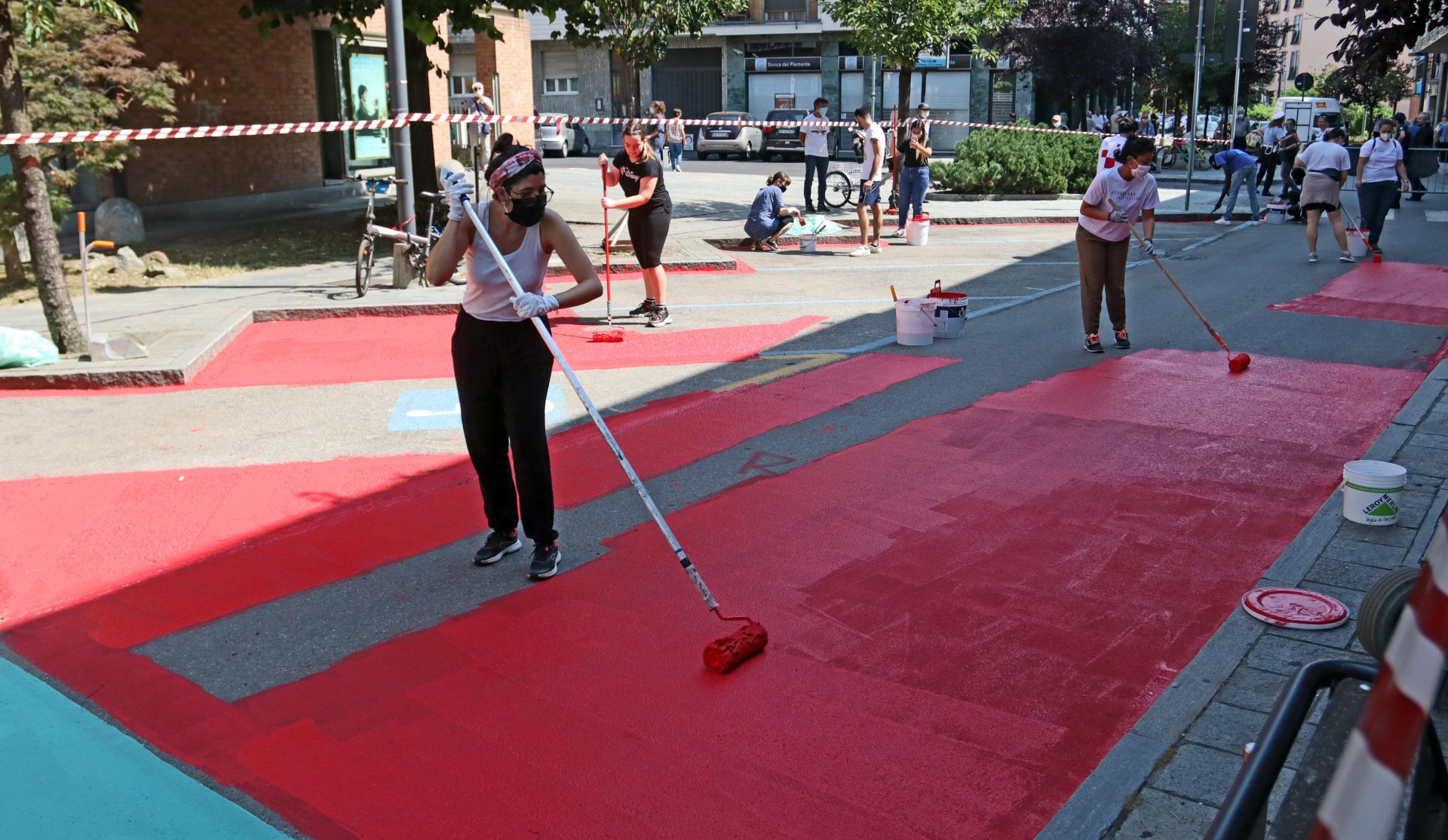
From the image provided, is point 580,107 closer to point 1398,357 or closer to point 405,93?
point 405,93

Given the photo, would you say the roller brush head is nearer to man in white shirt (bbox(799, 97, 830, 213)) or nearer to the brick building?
the brick building

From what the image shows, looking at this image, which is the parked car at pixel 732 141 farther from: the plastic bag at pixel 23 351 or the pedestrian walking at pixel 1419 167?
the plastic bag at pixel 23 351

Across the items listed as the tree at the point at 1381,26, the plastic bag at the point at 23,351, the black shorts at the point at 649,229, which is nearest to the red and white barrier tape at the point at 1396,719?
the tree at the point at 1381,26

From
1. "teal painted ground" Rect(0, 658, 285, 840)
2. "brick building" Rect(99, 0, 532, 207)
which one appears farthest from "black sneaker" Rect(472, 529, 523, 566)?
"brick building" Rect(99, 0, 532, 207)

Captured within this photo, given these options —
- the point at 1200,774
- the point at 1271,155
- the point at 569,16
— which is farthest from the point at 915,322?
the point at 1271,155

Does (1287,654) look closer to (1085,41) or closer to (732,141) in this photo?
(732,141)

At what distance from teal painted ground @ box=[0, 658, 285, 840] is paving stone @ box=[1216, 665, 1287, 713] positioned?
10.6 feet

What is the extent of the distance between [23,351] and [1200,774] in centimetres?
959

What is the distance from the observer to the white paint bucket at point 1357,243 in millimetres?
16323

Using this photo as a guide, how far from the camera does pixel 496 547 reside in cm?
599

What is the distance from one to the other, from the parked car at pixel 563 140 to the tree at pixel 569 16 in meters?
18.8

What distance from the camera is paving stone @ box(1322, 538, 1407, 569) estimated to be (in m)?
5.49

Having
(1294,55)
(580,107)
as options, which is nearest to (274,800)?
(580,107)

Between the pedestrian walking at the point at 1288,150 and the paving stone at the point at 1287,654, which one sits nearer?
the paving stone at the point at 1287,654
